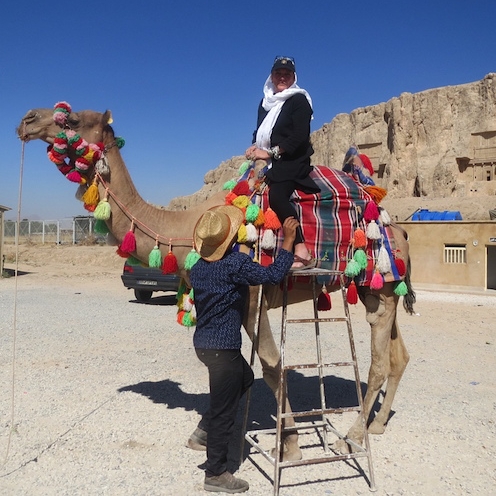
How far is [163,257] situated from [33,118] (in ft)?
5.12

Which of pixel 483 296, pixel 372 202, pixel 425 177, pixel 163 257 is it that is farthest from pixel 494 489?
pixel 425 177

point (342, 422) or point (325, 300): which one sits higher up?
point (325, 300)

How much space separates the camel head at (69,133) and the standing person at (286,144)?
1.32 metres

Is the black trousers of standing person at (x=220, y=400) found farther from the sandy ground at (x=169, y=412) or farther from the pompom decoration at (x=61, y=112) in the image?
the pompom decoration at (x=61, y=112)

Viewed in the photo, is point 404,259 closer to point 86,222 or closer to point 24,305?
point 24,305

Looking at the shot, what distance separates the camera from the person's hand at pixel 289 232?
4.05 metres

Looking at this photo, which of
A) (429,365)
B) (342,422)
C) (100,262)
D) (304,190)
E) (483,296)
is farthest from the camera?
(100,262)

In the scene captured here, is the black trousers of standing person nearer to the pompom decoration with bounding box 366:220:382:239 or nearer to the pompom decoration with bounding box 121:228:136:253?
the pompom decoration with bounding box 121:228:136:253

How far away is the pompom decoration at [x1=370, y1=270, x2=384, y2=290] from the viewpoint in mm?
4895

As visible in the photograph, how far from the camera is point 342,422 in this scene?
18.5 ft

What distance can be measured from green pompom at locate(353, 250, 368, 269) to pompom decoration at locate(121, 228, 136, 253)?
1.97 m

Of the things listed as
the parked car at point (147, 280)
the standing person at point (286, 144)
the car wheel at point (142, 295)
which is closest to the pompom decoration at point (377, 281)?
the standing person at point (286, 144)

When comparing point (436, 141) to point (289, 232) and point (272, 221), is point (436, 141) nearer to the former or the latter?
point (272, 221)

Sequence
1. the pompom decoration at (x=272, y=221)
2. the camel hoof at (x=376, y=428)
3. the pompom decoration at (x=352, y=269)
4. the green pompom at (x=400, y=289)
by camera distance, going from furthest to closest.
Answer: the camel hoof at (x=376, y=428), the green pompom at (x=400, y=289), the pompom decoration at (x=352, y=269), the pompom decoration at (x=272, y=221)
